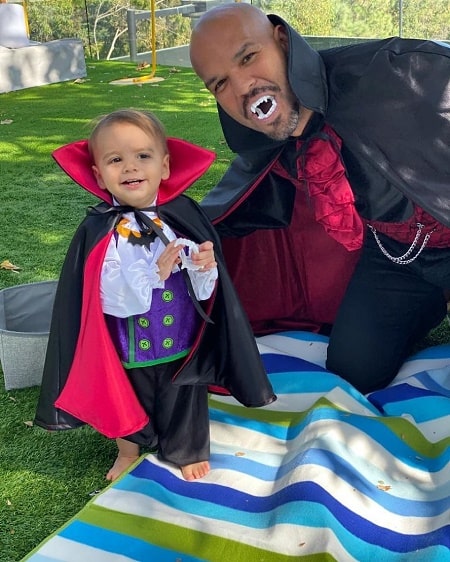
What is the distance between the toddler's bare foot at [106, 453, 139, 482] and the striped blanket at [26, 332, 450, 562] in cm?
5

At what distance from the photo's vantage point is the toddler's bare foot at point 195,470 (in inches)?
88.6

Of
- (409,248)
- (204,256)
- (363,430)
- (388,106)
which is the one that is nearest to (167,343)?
(204,256)

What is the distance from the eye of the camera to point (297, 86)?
234 cm

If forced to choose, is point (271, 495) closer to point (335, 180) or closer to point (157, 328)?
point (157, 328)

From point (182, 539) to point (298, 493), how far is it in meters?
0.34

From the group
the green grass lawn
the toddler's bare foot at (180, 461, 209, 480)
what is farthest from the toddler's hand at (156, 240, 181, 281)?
the toddler's bare foot at (180, 461, 209, 480)

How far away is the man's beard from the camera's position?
8.02 feet

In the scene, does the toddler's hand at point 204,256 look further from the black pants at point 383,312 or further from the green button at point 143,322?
the black pants at point 383,312

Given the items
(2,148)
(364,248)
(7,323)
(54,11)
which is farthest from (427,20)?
(7,323)

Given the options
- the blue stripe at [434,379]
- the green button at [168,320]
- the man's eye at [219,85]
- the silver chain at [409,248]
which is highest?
the man's eye at [219,85]

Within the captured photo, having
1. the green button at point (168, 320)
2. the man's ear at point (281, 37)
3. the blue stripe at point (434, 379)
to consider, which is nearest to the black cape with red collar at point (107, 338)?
the green button at point (168, 320)

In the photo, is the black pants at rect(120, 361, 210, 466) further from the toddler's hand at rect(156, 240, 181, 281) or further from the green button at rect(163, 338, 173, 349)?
the toddler's hand at rect(156, 240, 181, 281)

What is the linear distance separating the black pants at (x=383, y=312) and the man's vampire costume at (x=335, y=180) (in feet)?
0.14

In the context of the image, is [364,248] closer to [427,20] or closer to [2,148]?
[2,148]
